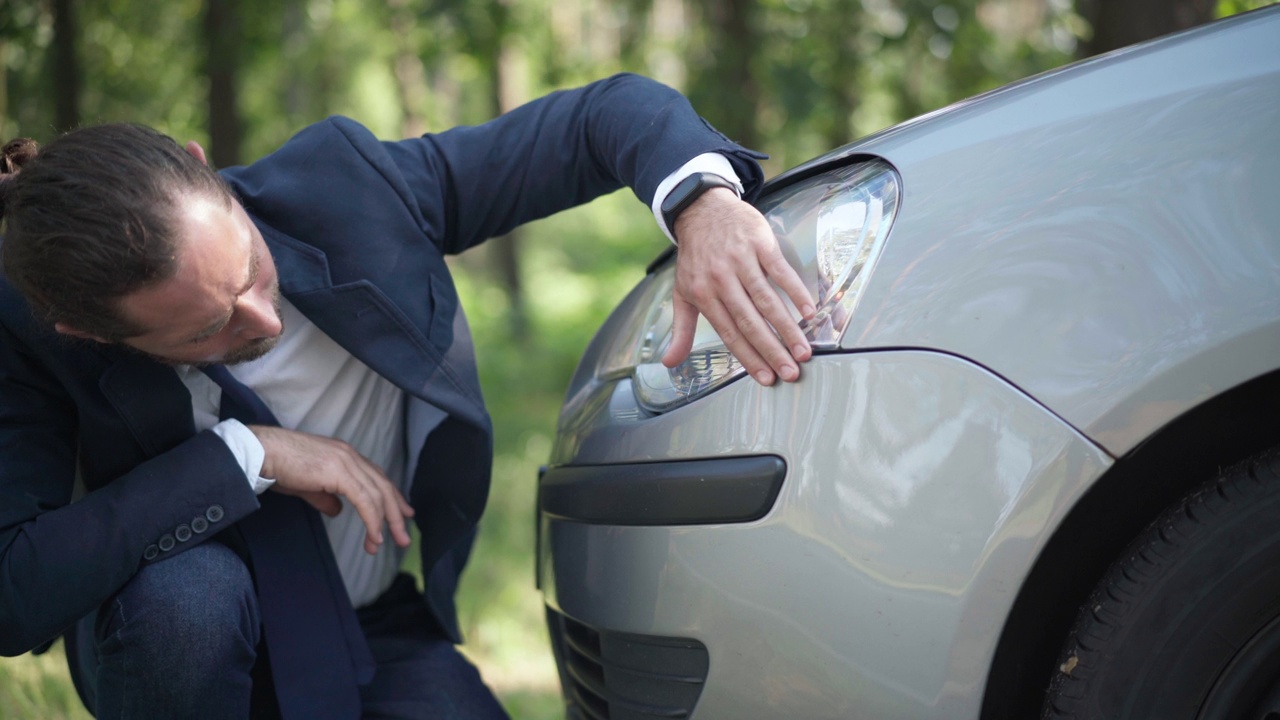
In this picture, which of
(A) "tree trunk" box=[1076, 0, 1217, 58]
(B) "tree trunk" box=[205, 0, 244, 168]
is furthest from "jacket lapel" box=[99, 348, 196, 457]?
(B) "tree trunk" box=[205, 0, 244, 168]

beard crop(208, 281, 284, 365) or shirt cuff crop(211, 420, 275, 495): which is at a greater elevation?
beard crop(208, 281, 284, 365)

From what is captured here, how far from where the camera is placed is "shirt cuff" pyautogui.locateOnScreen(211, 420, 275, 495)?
1.68 m

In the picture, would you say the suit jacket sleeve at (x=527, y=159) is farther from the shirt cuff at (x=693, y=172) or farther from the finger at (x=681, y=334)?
the finger at (x=681, y=334)

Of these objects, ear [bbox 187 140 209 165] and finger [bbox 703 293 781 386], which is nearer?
finger [bbox 703 293 781 386]

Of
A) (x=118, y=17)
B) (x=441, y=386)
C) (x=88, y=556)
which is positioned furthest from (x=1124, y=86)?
(x=118, y=17)

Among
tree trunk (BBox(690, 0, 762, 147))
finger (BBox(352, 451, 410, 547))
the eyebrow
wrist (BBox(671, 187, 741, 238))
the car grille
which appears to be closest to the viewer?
the car grille

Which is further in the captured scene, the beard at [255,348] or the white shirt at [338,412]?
the white shirt at [338,412]

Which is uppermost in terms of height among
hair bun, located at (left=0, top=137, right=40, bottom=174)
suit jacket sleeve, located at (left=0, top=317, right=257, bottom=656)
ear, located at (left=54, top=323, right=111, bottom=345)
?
hair bun, located at (left=0, top=137, right=40, bottom=174)

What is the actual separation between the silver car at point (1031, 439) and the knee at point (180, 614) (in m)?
0.75

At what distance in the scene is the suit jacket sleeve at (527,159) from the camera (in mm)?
1832

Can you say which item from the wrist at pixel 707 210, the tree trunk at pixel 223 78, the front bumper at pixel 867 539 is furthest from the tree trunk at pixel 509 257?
the front bumper at pixel 867 539

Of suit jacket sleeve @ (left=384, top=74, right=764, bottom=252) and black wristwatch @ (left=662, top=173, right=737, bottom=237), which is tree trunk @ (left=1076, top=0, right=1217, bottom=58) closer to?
suit jacket sleeve @ (left=384, top=74, right=764, bottom=252)

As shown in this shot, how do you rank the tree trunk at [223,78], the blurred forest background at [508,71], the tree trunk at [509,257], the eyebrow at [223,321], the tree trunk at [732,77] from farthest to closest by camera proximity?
the tree trunk at [509,257]
the tree trunk at [732,77]
the tree trunk at [223,78]
the blurred forest background at [508,71]
the eyebrow at [223,321]

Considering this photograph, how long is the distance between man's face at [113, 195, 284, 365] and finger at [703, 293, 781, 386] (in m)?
0.75
